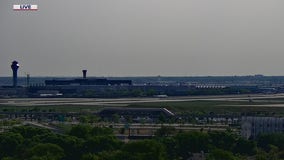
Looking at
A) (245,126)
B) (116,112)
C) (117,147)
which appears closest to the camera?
(117,147)

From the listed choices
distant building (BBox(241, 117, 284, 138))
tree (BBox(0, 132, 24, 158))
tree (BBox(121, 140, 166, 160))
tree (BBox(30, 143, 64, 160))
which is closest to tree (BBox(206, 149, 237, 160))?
tree (BBox(121, 140, 166, 160))

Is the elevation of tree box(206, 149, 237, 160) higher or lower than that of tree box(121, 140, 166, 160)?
lower

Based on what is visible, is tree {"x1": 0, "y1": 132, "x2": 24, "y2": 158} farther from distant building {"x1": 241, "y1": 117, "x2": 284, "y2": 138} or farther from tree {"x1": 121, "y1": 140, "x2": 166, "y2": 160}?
distant building {"x1": 241, "y1": 117, "x2": 284, "y2": 138}

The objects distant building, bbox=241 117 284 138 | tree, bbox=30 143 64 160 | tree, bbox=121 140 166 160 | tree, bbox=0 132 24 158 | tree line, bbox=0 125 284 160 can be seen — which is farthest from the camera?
distant building, bbox=241 117 284 138

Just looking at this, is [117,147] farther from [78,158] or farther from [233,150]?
[233,150]

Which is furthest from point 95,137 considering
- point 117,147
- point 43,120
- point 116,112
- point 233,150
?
point 116,112

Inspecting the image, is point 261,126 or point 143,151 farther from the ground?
point 143,151

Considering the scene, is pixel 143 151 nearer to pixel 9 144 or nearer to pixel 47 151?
pixel 47 151

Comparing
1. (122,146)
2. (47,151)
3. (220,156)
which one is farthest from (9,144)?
(220,156)
